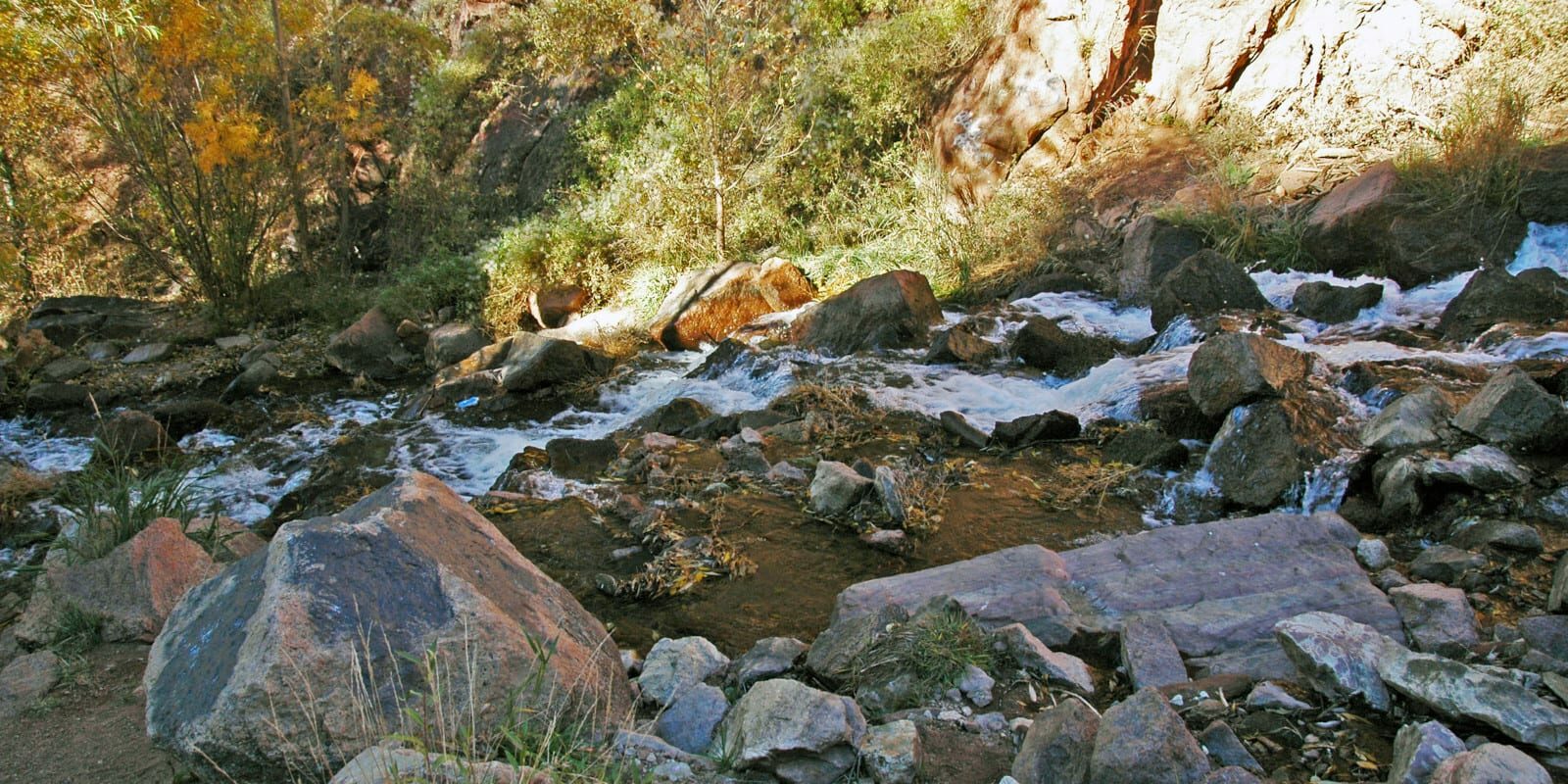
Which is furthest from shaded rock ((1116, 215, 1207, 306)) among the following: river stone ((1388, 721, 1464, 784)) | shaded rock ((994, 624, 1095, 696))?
river stone ((1388, 721, 1464, 784))

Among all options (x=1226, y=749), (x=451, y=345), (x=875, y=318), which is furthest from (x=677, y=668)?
(x=451, y=345)

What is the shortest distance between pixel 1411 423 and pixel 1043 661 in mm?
2972

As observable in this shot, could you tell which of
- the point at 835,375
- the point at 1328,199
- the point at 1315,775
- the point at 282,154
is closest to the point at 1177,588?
the point at 1315,775

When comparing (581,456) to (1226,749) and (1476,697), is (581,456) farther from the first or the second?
(1476,697)

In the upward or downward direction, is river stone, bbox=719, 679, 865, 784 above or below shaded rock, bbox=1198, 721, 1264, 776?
above

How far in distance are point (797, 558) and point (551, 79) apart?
14.6 metres

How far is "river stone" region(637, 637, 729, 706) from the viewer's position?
292 cm

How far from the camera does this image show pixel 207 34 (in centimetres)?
1091

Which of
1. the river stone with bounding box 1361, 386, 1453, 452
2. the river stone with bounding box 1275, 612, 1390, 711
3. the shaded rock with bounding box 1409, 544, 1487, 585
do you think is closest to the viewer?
the river stone with bounding box 1275, 612, 1390, 711

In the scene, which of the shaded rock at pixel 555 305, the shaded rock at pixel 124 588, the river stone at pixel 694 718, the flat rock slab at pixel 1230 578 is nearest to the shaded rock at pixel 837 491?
the flat rock slab at pixel 1230 578

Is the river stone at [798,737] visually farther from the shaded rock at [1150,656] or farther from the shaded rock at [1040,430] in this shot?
the shaded rock at [1040,430]

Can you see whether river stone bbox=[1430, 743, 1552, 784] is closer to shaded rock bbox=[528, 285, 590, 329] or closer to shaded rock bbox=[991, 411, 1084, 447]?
shaded rock bbox=[991, 411, 1084, 447]

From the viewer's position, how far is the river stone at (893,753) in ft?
7.55

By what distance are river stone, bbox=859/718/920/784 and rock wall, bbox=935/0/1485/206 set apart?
9674mm
